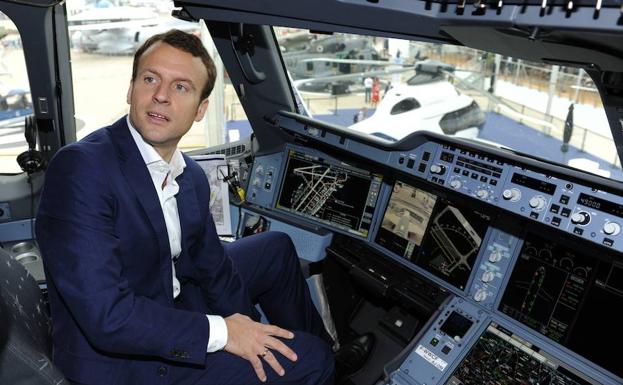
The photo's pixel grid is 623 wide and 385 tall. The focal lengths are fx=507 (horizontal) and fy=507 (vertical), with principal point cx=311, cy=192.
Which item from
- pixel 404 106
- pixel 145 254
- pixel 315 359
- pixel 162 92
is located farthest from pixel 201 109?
pixel 404 106

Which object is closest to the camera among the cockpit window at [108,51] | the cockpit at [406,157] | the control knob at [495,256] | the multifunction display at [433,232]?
the cockpit at [406,157]

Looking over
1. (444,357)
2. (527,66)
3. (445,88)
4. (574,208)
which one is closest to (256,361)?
(444,357)

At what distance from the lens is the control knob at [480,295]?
2.22 m

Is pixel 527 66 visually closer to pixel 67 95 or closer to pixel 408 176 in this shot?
pixel 408 176

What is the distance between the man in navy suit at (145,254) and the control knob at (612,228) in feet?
3.52

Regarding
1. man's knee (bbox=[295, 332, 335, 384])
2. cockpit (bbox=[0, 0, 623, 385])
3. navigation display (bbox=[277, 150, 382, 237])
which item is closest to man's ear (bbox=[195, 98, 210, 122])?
cockpit (bbox=[0, 0, 623, 385])

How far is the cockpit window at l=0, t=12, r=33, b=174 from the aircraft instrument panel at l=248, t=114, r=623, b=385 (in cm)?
148

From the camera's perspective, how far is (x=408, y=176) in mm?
2463

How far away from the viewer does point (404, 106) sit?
9.55 feet

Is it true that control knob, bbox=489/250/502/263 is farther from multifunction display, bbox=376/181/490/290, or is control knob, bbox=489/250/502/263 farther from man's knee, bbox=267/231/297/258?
man's knee, bbox=267/231/297/258

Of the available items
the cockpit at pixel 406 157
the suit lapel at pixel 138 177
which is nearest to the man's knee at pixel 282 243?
the cockpit at pixel 406 157

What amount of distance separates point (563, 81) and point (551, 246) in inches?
25.7

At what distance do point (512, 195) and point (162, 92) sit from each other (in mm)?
1335

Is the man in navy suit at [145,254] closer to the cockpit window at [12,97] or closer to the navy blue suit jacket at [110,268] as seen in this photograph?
the navy blue suit jacket at [110,268]
